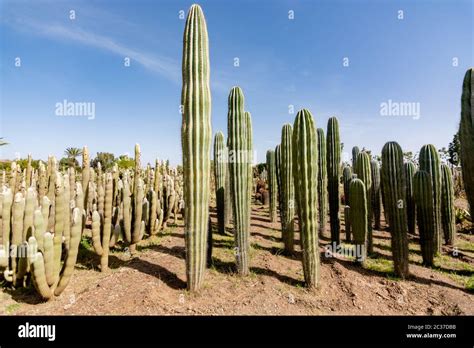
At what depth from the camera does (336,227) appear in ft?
21.3

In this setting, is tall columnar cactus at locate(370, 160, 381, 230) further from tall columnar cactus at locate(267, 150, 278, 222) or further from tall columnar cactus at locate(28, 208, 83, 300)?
tall columnar cactus at locate(28, 208, 83, 300)

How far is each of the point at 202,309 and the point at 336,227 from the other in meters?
3.85

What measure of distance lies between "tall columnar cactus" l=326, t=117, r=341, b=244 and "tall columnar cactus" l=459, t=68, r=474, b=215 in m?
2.15

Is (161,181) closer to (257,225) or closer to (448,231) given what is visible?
(257,225)

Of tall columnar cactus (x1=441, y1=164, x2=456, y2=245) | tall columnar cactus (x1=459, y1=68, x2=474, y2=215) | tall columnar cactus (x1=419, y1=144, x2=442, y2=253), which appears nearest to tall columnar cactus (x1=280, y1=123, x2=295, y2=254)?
tall columnar cactus (x1=459, y1=68, x2=474, y2=215)

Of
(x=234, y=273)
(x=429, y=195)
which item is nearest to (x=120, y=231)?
(x=234, y=273)

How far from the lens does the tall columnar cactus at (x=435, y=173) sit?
20.9 ft

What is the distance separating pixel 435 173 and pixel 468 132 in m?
1.69

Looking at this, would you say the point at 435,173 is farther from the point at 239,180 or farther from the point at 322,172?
the point at 239,180

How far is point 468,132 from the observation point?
5105mm

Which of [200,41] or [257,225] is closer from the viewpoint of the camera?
[200,41]

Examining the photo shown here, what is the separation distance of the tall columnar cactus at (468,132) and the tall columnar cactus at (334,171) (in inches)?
84.7
